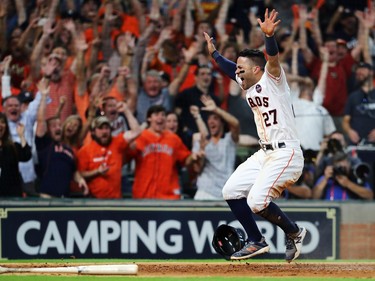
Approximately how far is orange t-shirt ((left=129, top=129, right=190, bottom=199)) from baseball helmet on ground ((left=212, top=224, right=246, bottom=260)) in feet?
11.1

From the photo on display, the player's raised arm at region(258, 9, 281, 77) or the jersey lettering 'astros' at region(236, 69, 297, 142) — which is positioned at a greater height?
the player's raised arm at region(258, 9, 281, 77)

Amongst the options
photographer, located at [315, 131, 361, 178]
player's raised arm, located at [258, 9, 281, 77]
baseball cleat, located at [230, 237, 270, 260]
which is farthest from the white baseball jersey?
photographer, located at [315, 131, 361, 178]

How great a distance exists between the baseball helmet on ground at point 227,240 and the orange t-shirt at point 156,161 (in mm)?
3374

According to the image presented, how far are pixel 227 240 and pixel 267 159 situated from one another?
911 millimetres

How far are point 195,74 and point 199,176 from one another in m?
1.48

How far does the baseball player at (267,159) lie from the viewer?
7.84 metres

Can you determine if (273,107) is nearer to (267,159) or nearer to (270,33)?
(267,159)

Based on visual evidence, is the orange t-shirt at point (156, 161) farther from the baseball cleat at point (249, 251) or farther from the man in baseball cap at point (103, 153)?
the baseball cleat at point (249, 251)

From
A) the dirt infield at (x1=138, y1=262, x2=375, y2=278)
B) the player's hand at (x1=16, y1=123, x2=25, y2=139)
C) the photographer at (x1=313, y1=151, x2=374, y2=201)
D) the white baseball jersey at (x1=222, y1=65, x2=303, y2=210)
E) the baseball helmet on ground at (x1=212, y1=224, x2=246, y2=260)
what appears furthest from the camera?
the photographer at (x1=313, y1=151, x2=374, y2=201)

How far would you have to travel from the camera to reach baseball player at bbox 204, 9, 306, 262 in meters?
7.84

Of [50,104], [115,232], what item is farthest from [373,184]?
[50,104]

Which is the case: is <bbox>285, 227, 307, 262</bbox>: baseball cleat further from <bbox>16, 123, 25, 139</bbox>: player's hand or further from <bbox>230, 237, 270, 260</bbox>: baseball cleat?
<bbox>16, 123, 25, 139</bbox>: player's hand

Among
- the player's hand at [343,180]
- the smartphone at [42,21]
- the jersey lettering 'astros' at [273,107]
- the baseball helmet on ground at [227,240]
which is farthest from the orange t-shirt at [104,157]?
the jersey lettering 'astros' at [273,107]

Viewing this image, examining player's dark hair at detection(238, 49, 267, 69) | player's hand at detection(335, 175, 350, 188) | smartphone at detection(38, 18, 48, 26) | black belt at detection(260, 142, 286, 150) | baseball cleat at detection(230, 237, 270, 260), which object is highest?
smartphone at detection(38, 18, 48, 26)
